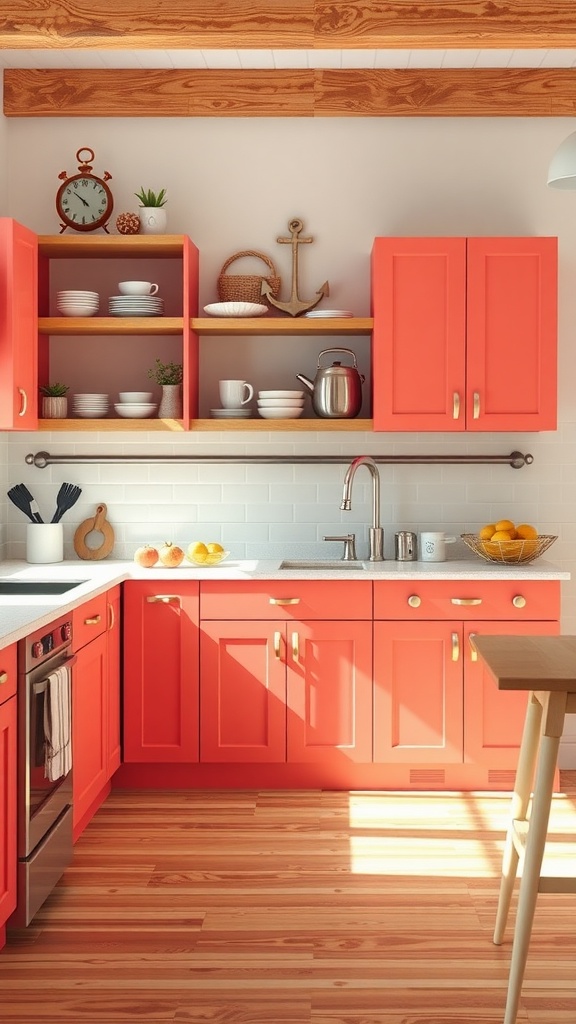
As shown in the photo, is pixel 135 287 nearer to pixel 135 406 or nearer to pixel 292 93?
pixel 135 406

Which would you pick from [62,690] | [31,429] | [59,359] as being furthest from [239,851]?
[59,359]

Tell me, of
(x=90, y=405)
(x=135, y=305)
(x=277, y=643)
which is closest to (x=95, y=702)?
(x=277, y=643)

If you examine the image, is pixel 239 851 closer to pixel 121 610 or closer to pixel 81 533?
pixel 121 610

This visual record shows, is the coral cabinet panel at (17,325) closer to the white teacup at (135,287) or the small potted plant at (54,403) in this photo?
the small potted plant at (54,403)

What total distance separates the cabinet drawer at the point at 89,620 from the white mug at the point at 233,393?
3.72 feet

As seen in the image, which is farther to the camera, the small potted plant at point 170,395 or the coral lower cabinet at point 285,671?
the small potted plant at point 170,395

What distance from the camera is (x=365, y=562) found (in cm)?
459

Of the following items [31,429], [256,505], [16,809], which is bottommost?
[16,809]

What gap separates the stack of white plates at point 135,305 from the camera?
4.48 meters

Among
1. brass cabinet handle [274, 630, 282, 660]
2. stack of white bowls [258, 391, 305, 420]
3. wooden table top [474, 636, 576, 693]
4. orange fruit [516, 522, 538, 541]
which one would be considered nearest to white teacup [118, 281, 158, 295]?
stack of white bowls [258, 391, 305, 420]

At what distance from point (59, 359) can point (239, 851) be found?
2.48m

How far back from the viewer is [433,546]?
14.9 feet

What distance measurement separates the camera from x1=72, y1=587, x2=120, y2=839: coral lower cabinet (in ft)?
11.7

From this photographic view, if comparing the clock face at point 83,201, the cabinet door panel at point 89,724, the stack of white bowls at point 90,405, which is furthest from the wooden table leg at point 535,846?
the clock face at point 83,201
